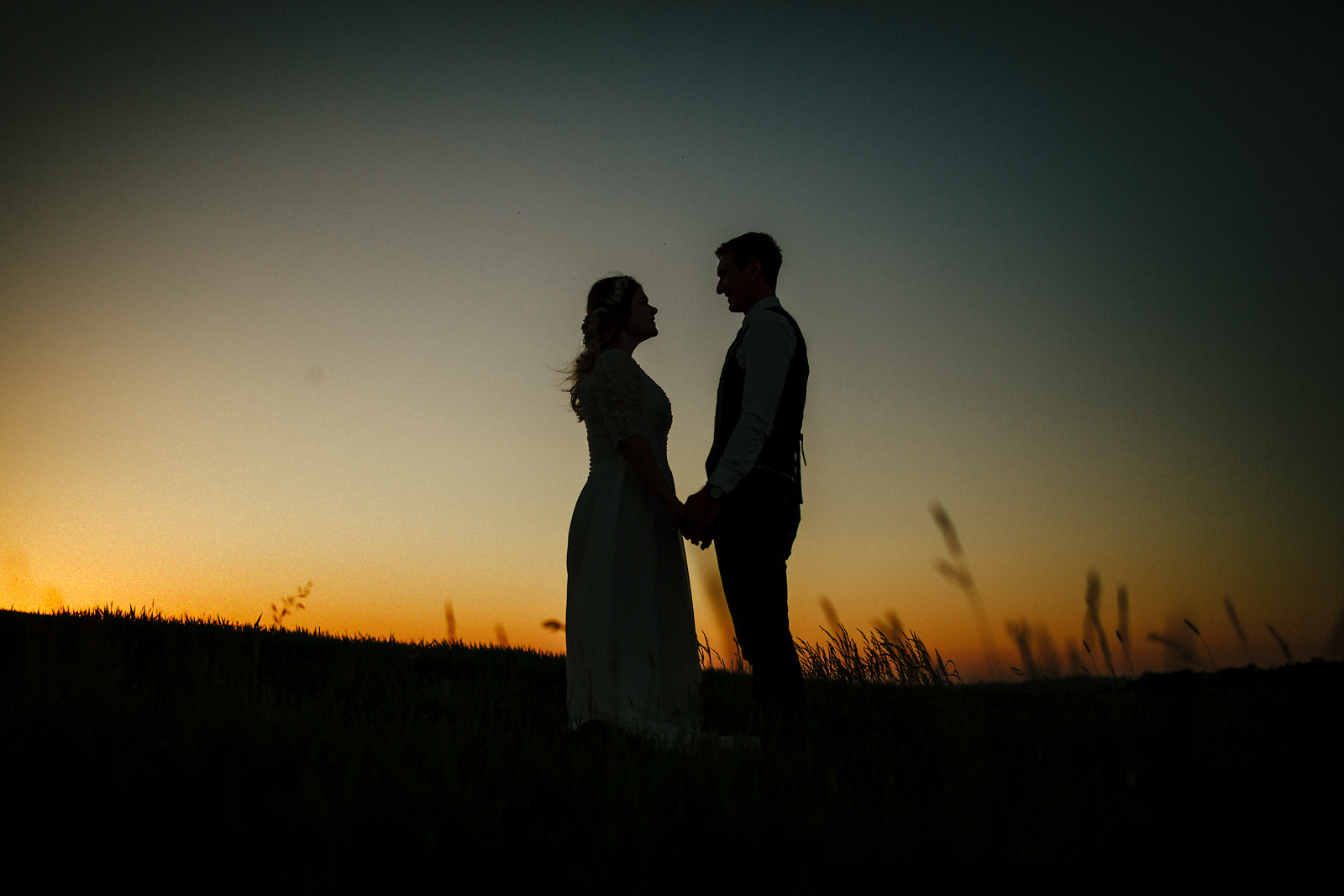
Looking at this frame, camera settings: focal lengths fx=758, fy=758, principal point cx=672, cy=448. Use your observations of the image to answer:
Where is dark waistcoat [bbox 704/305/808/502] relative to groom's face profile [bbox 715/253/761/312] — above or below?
below

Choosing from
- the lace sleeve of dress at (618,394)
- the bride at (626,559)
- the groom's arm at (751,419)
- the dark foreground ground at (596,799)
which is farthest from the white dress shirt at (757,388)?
the dark foreground ground at (596,799)

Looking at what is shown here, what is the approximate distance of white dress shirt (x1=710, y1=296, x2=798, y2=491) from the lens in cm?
399

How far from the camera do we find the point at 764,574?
13.4ft

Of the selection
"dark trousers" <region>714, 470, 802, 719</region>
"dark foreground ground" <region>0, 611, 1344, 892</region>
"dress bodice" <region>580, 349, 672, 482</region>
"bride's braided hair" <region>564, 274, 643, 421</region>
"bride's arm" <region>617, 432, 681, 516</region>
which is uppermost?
"bride's braided hair" <region>564, 274, 643, 421</region>

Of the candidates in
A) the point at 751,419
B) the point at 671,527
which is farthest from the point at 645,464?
the point at 751,419

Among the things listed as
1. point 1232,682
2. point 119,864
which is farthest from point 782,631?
point 1232,682

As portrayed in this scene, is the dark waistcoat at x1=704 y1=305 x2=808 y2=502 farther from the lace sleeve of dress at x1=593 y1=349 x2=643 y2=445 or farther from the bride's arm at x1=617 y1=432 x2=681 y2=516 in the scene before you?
the lace sleeve of dress at x1=593 y1=349 x2=643 y2=445

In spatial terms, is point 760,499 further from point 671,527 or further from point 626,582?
point 626,582

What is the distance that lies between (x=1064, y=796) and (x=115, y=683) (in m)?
3.73

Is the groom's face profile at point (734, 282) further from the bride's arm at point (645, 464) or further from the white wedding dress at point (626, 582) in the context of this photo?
the bride's arm at point (645, 464)

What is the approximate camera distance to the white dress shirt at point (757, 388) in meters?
3.99

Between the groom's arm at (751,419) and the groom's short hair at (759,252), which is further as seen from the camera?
the groom's short hair at (759,252)

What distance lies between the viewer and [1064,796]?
2607 mm

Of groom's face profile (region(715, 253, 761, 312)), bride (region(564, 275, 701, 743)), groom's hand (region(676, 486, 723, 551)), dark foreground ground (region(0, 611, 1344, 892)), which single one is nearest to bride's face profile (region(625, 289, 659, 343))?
bride (region(564, 275, 701, 743))
